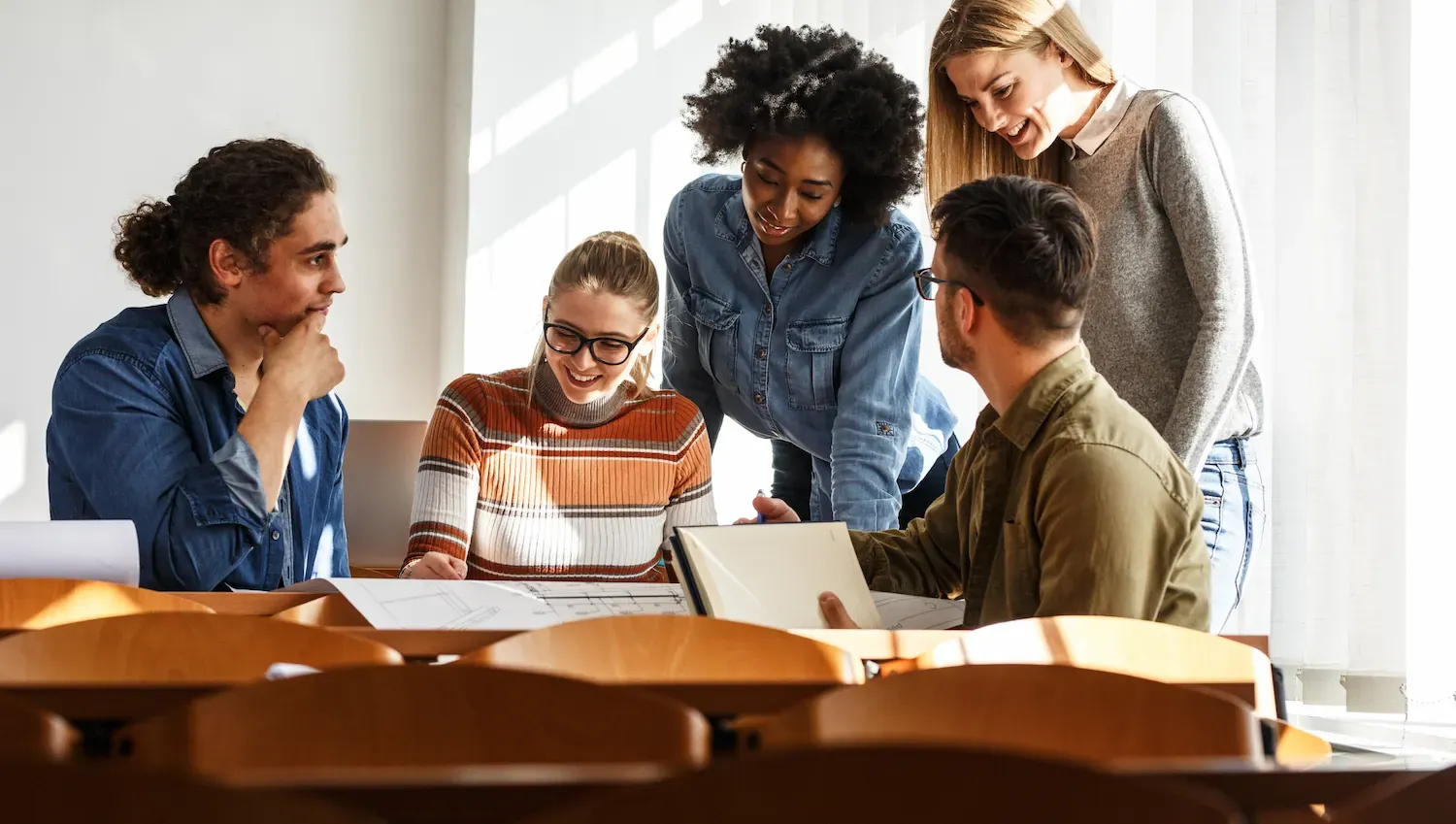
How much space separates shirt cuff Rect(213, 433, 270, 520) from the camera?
1801 millimetres

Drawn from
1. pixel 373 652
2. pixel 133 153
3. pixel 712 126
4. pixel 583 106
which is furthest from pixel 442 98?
pixel 373 652

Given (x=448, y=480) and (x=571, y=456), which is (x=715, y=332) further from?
(x=448, y=480)

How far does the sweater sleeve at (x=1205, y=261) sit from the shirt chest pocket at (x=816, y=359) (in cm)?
58

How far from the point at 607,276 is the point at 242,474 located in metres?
0.65

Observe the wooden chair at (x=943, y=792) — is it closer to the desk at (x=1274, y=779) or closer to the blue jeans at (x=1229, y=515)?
the desk at (x=1274, y=779)

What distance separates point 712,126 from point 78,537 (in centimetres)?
122

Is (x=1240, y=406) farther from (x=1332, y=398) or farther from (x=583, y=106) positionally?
(x=583, y=106)

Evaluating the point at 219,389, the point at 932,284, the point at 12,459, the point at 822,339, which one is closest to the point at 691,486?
the point at 822,339

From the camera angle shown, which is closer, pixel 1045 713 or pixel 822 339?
pixel 1045 713

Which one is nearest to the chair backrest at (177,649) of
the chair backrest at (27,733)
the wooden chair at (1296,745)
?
the chair backrest at (27,733)

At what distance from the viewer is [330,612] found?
1.56m

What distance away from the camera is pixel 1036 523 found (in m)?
1.54

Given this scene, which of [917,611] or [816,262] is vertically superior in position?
[816,262]

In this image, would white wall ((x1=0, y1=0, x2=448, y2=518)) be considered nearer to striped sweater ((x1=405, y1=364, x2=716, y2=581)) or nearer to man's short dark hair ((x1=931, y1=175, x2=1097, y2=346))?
striped sweater ((x1=405, y1=364, x2=716, y2=581))
